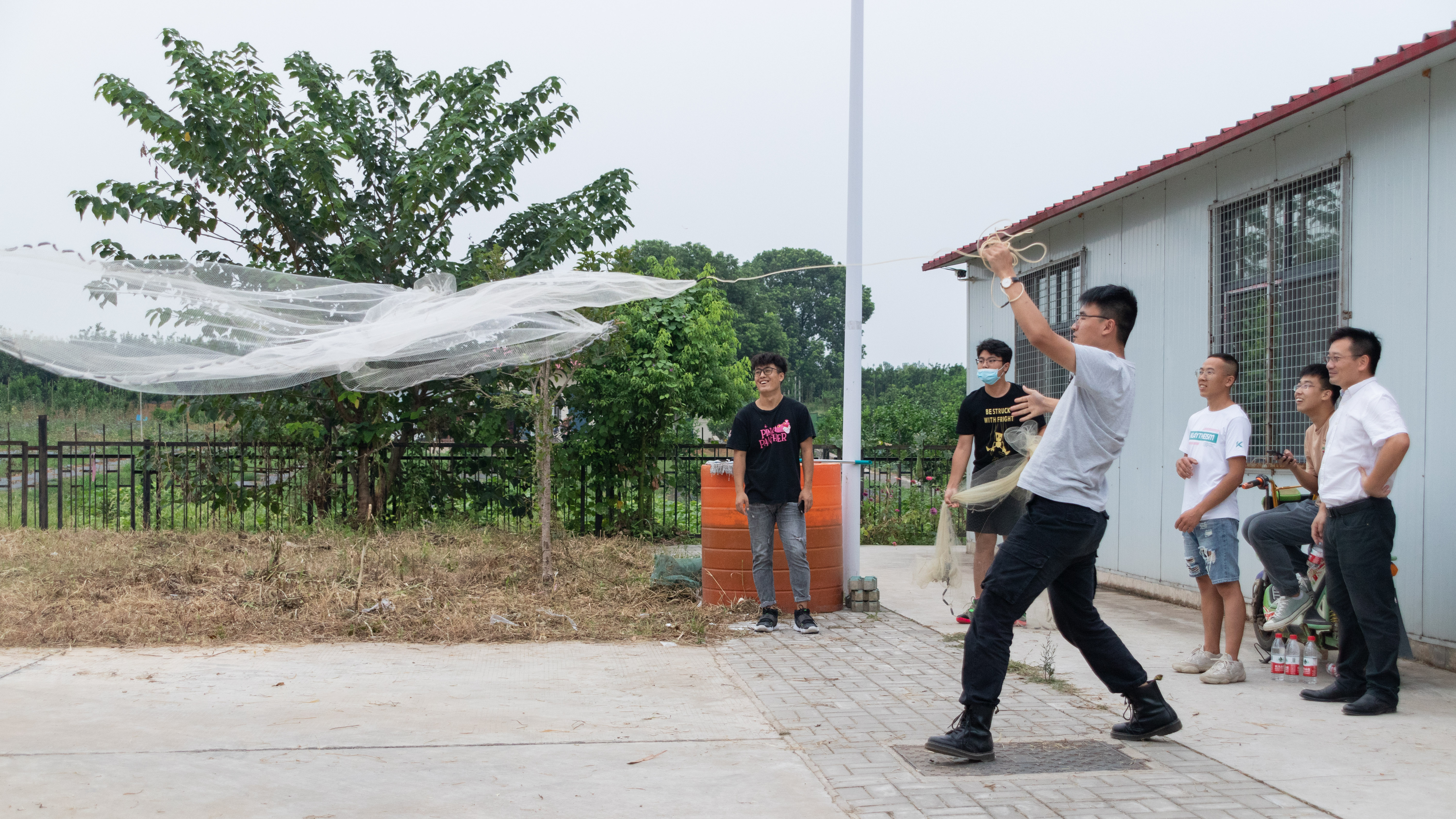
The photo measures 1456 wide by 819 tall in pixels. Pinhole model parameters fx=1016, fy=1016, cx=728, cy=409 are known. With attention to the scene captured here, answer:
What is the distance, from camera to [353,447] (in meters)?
11.2

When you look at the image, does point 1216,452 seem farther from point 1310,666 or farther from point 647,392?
point 647,392

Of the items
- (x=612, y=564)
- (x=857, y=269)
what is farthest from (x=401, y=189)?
(x=857, y=269)

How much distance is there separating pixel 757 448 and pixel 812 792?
348 cm

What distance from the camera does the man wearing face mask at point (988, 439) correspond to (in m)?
6.57

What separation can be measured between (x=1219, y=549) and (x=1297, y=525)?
48cm

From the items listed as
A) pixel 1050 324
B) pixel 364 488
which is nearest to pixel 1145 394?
pixel 1050 324

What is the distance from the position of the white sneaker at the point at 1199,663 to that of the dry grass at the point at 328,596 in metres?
2.74

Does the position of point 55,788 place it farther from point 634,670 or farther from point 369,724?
point 634,670

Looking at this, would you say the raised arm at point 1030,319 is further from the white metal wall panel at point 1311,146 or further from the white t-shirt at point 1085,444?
the white metal wall panel at point 1311,146

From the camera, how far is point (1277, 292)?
7008mm

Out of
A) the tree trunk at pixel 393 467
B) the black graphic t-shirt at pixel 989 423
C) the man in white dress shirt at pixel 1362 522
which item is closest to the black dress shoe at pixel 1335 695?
the man in white dress shirt at pixel 1362 522

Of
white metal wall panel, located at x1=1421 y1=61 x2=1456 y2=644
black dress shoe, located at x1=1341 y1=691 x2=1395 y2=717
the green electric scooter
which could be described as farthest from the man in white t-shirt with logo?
white metal wall panel, located at x1=1421 y1=61 x2=1456 y2=644

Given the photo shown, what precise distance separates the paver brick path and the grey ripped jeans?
0.39 metres

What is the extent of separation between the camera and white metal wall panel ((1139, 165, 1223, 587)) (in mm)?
7797
